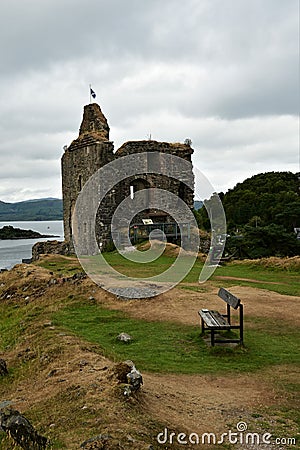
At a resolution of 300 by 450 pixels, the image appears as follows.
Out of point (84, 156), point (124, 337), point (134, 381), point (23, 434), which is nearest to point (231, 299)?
point (124, 337)

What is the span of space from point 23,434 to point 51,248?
904 inches

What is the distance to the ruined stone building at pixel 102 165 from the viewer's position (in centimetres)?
2530

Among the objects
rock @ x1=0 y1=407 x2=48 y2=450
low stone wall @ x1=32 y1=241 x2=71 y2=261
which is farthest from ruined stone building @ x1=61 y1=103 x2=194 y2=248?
rock @ x1=0 y1=407 x2=48 y2=450

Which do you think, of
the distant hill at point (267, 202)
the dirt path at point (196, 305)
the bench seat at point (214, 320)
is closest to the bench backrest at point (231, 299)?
the bench seat at point (214, 320)

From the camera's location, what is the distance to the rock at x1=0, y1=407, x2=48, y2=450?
513 cm

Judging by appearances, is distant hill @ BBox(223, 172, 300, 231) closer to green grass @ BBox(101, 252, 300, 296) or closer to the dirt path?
green grass @ BBox(101, 252, 300, 296)

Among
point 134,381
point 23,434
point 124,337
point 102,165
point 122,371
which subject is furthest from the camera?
point 102,165

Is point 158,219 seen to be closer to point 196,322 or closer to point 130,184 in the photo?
point 130,184

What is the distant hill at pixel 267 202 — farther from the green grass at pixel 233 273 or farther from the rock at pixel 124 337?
the rock at pixel 124 337

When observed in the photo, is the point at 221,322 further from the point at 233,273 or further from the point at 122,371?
the point at 233,273

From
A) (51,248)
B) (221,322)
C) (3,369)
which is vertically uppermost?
(51,248)

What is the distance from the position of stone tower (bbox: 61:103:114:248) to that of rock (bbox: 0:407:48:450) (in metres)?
20.6

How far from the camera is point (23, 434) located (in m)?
5.23

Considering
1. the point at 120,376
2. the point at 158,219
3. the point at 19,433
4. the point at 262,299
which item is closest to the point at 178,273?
the point at 262,299
